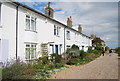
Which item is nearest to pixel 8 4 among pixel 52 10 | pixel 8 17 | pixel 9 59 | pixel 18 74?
pixel 8 17

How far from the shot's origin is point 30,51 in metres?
12.0

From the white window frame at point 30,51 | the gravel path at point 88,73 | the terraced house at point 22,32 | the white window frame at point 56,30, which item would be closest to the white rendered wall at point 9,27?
the terraced house at point 22,32

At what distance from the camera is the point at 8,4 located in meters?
9.92

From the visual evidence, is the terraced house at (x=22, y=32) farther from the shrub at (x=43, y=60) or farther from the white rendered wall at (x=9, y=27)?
the shrub at (x=43, y=60)

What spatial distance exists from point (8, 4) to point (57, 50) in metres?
10.7

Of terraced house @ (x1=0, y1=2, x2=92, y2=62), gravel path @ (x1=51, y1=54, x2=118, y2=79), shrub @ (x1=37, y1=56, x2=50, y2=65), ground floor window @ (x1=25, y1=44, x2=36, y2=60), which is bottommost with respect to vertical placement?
gravel path @ (x1=51, y1=54, x2=118, y2=79)

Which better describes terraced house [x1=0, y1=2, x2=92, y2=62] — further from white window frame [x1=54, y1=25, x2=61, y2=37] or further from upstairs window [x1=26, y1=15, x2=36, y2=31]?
white window frame [x1=54, y1=25, x2=61, y2=37]

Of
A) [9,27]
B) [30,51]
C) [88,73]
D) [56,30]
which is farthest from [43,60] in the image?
[56,30]

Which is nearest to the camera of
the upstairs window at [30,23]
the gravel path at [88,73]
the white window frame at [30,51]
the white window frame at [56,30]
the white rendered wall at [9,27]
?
the gravel path at [88,73]

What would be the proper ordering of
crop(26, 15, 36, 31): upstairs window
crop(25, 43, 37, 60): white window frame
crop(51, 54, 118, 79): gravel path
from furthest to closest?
crop(26, 15, 36, 31): upstairs window, crop(25, 43, 37, 60): white window frame, crop(51, 54, 118, 79): gravel path

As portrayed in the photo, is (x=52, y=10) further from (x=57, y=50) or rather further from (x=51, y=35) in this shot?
(x=57, y=50)

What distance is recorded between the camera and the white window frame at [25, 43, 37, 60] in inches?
462

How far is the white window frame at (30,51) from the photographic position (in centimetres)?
1173

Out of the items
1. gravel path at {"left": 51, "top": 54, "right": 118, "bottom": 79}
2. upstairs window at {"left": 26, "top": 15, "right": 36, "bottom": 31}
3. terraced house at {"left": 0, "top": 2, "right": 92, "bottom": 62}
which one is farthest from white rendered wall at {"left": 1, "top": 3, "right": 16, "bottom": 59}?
gravel path at {"left": 51, "top": 54, "right": 118, "bottom": 79}
